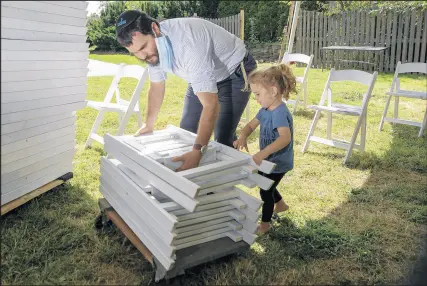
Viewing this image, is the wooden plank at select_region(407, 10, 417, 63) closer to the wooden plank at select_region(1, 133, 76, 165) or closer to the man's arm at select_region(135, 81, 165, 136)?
the man's arm at select_region(135, 81, 165, 136)

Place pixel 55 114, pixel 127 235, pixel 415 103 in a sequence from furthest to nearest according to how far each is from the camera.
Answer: pixel 415 103 → pixel 55 114 → pixel 127 235

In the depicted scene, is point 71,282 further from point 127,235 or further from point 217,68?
point 217,68

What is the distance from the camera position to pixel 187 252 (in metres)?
2.46

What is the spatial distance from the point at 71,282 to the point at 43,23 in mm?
1595

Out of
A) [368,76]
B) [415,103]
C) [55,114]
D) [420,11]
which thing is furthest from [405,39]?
[55,114]

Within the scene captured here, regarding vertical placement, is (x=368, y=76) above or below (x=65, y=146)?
above

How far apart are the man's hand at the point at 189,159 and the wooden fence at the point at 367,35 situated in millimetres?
10581

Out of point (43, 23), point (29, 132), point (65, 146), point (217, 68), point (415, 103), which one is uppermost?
point (43, 23)

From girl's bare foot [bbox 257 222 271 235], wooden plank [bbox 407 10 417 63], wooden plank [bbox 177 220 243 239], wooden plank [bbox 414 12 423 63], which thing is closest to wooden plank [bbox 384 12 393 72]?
wooden plank [bbox 407 10 417 63]

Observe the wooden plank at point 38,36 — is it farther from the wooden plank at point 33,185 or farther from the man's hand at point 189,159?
the man's hand at point 189,159

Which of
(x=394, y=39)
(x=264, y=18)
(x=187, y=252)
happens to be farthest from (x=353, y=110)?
(x=264, y=18)

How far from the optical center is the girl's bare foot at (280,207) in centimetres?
339

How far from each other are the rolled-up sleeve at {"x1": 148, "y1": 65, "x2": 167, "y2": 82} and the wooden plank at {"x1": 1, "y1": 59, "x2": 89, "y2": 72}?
0.57m

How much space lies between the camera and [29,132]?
2.99 meters
